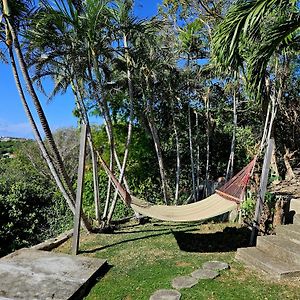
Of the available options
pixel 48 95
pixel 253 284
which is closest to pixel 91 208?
pixel 48 95

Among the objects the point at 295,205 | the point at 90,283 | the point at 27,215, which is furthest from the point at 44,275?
the point at 27,215

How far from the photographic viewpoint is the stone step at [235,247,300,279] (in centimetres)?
343

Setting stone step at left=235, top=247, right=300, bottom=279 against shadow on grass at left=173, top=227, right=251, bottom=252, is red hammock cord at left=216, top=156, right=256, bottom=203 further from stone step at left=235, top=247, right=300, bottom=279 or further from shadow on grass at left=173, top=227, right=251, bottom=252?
shadow on grass at left=173, top=227, right=251, bottom=252

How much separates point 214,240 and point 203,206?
888 millimetres

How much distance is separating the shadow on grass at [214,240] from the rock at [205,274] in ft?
3.14

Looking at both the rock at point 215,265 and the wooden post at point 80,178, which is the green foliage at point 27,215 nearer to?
the wooden post at point 80,178

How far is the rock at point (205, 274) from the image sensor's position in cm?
353

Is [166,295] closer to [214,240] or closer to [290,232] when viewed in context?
[290,232]

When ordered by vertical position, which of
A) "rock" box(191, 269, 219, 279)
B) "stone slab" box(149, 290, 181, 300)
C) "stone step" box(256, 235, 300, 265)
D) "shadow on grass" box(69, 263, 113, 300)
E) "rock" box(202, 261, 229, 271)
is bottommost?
"shadow on grass" box(69, 263, 113, 300)

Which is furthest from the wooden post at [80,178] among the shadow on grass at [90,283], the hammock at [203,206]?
the shadow on grass at [90,283]

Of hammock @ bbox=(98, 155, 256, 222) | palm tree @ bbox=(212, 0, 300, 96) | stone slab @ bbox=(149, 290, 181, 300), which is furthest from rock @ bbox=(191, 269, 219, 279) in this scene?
palm tree @ bbox=(212, 0, 300, 96)

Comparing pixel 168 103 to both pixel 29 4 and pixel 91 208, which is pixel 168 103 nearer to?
pixel 91 208

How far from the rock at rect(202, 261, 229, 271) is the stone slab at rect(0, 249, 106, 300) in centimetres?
125

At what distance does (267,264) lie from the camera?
364 cm
